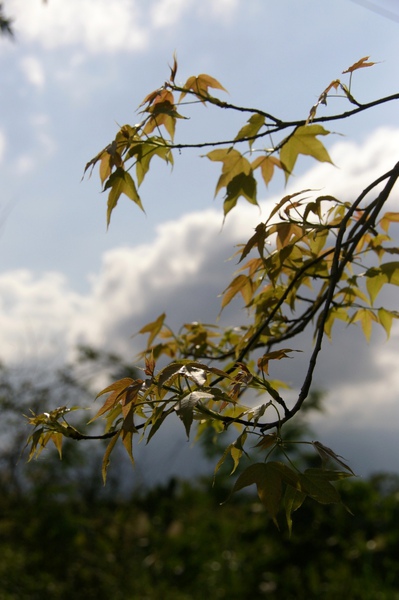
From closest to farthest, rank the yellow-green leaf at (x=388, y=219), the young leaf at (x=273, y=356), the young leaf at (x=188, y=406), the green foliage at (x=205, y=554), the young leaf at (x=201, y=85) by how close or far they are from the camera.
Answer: the young leaf at (x=188, y=406) < the young leaf at (x=273, y=356) < the young leaf at (x=201, y=85) < the yellow-green leaf at (x=388, y=219) < the green foliage at (x=205, y=554)

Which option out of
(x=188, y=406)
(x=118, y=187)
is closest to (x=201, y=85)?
(x=118, y=187)

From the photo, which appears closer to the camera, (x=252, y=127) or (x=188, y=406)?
(x=188, y=406)

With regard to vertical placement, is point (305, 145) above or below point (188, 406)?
above

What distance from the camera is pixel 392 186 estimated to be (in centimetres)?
126

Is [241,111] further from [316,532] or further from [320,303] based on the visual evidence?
[316,532]

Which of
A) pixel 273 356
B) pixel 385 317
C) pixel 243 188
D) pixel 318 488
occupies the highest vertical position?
pixel 243 188

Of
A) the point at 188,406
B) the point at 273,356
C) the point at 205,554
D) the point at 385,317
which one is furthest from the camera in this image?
the point at 205,554

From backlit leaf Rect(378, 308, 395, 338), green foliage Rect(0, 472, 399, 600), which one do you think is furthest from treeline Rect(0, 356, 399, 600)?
backlit leaf Rect(378, 308, 395, 338)

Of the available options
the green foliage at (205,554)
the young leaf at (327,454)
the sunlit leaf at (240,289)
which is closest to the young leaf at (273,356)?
the young leaf at (327,454)

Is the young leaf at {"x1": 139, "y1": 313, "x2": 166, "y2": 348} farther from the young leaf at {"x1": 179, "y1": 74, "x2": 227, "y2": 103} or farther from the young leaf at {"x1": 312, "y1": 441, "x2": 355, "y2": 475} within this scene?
the young leaf at {"x1": 312, "y1": 441, "x2": 355, "y2": 475}

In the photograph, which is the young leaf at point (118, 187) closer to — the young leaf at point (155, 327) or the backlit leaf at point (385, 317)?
→ the young leaf at point (155, 327)

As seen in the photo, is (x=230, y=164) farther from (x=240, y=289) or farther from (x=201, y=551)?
(x=201, y=551)

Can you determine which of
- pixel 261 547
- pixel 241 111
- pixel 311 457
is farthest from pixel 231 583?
pixel 241 111

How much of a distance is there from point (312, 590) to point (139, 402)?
10.3 feet
